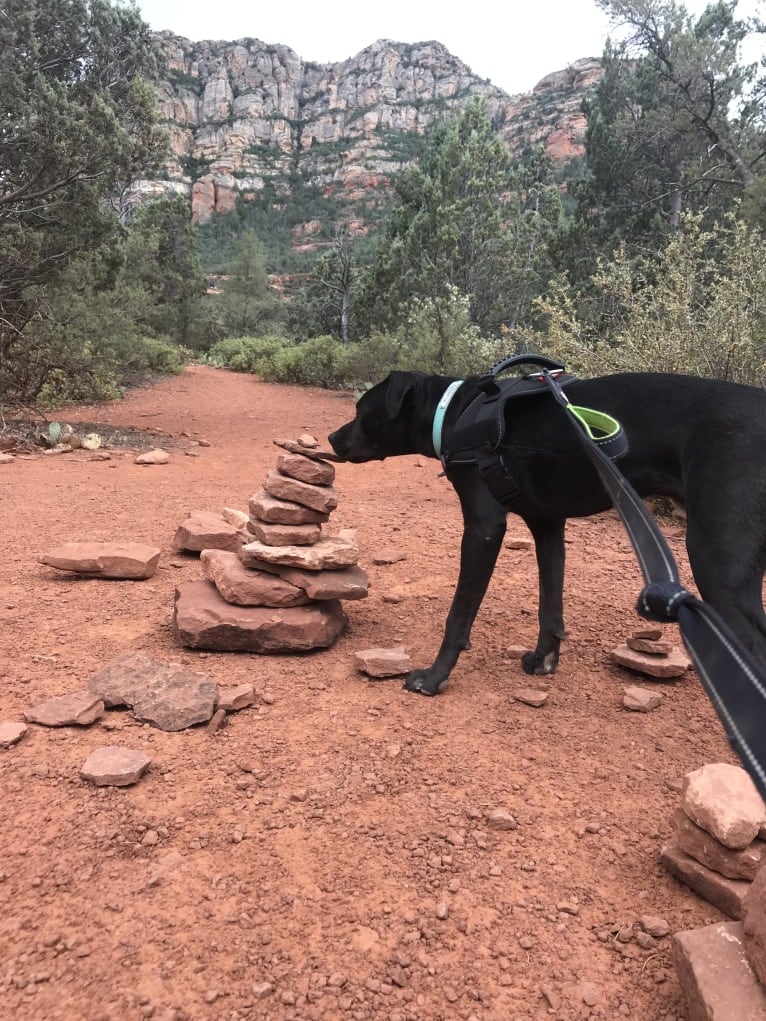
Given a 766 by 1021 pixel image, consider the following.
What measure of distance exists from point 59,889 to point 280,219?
78.9m

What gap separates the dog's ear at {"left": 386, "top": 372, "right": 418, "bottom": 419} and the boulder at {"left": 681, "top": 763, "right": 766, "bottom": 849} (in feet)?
7.03

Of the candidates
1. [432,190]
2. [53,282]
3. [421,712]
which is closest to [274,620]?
[421,712]

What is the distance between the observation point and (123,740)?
2312 mm

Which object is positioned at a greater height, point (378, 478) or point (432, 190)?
point (432, 190)

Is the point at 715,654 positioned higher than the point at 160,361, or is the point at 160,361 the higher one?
the point at 715,654

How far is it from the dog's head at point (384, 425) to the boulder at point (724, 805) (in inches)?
83.2

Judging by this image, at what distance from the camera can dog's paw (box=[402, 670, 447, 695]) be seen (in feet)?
9.20

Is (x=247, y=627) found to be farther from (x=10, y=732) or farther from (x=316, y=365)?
(x=316, y=365)

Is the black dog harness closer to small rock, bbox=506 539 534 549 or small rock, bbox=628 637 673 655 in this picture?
small rock, bbox=628 637 673 655

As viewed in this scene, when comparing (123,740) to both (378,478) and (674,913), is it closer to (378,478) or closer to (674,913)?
(674,913)

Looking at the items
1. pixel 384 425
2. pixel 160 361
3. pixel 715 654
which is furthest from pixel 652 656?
pixel 160 361

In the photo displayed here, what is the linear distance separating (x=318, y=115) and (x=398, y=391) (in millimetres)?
123458

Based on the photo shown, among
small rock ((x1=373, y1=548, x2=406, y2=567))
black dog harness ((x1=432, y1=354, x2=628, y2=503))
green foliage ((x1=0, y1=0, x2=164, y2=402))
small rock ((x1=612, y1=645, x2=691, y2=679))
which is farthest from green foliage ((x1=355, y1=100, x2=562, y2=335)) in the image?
small rock ((x1=612, y1=645, x2=691, y2=679))

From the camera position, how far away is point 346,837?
1.88 m
